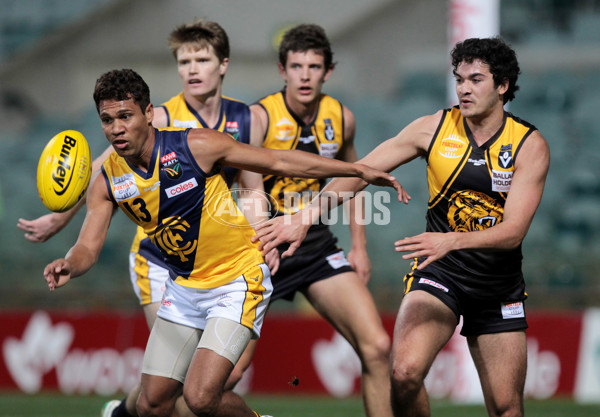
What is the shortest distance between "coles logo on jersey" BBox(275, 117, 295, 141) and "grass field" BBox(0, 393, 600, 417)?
3.52 meters

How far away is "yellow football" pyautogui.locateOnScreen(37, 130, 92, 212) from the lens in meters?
5.04

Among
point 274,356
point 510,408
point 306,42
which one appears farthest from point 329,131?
point 274,356

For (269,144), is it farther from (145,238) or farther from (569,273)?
(569,273)

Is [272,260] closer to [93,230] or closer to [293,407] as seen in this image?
[93,230]

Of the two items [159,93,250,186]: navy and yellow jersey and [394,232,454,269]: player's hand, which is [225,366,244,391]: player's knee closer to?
[159,93,250,186]: navy and yellow jersey

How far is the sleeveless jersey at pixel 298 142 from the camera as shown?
632cm

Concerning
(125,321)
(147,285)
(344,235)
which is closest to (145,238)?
(147,285)

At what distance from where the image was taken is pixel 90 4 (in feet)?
56.2

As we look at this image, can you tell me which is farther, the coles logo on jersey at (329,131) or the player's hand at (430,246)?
the coles logo on jersey at (329,131)

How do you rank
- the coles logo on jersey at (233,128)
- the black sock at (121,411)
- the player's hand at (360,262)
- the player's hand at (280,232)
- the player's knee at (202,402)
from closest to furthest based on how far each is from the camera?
the player's knee at (202,402) < the player's hand at (280,232) < the coles logo on jersey at (233,128) < the black sock at (121,411) < the player's hand at (360,262)

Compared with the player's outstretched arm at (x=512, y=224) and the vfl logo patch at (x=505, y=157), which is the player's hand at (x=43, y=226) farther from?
the vfl logo patch at (x=505, y=157)

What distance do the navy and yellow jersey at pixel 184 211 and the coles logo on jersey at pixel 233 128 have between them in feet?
2.81

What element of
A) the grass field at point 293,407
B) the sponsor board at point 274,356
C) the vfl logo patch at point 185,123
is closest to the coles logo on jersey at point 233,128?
the vfl logo patch at point 185,123

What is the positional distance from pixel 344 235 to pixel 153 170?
6.45 metres
